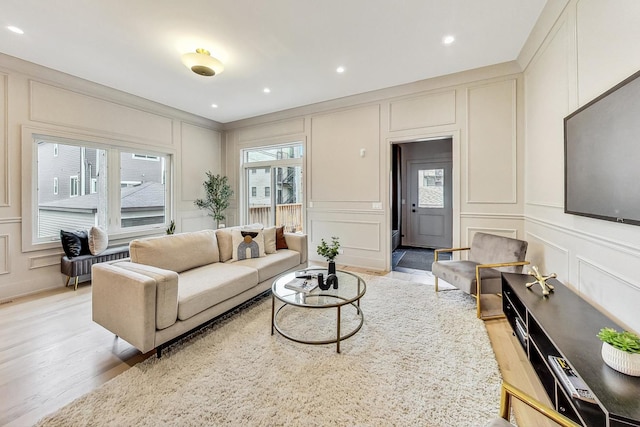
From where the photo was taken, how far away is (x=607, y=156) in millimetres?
1643

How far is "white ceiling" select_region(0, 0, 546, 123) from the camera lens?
2395 millimetres

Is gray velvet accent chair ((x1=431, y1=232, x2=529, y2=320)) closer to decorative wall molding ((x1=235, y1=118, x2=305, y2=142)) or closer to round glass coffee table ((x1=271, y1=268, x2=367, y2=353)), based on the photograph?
round glass coffee table ((x1=271, y1=268, x2=367, y2=353))

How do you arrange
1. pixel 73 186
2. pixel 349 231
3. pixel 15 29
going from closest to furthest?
1. pixel 15 29
2. pixel 73 186
3. pixel 349 231

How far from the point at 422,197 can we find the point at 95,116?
6.43 meters

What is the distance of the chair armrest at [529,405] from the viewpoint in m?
0.85

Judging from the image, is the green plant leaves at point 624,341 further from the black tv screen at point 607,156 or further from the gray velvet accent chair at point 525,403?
the black tv screen at point 607,156

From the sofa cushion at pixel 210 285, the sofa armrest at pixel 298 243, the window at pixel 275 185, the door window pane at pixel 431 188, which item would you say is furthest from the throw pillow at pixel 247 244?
the door window pane at pixel 431 188

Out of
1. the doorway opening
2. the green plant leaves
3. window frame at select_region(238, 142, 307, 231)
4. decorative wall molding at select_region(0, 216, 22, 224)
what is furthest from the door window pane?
decorative wall molding at select_region(0, 216, 22, 224)

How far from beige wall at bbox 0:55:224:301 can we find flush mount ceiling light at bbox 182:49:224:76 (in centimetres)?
211

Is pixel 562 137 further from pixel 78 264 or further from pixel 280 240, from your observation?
pixel 78 264

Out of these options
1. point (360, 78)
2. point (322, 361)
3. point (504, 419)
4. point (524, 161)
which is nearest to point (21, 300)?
point (322, 361)

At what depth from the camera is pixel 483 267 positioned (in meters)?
2.65

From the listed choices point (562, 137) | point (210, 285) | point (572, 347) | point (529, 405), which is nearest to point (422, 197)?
point (562, 137)

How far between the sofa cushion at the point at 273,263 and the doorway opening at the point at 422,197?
294 centimetres
